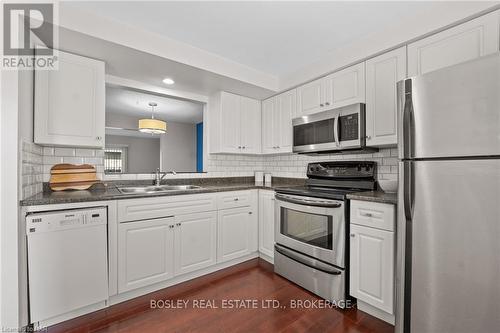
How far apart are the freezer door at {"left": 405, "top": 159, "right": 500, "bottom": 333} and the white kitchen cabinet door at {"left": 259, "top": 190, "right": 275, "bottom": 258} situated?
61.4 inches

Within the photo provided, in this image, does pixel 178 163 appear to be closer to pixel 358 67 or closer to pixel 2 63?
pixel 2 63

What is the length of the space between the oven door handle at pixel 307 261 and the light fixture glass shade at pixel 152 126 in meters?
2.06

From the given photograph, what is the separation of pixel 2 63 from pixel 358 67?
279 cm

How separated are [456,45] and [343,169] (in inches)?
52.4

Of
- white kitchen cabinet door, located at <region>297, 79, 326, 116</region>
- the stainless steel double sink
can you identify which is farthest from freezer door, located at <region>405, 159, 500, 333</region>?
the stainless steel double sink

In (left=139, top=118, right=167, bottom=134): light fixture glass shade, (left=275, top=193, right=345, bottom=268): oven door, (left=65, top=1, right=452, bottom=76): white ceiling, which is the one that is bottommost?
(left=275, top=193, right=345, bottom=268): oven door

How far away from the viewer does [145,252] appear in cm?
211

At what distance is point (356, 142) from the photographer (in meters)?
2.22

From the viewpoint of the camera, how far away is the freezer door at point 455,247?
1133mm

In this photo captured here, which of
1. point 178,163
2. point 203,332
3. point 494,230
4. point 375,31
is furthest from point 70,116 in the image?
point 494,230

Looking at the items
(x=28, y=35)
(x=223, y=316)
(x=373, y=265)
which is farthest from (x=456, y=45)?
(x=28, y=35)

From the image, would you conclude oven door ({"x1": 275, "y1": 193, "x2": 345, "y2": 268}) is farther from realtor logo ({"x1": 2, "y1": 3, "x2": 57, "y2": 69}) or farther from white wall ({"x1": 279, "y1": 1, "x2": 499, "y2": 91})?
realtor logo ({"x1": 2, "y1": 3, "x2": 57, "y2": 69})

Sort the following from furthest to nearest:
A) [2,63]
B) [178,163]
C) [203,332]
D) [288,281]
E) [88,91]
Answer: [178,163], [288,281], [88,91], [203,332], [2,63]

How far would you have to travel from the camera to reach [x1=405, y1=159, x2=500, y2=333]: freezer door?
1.13m
